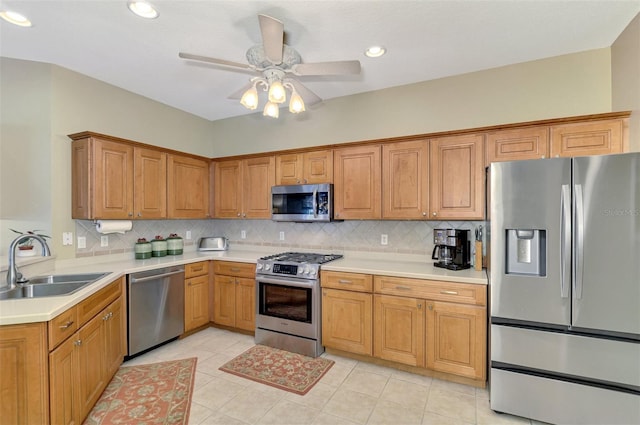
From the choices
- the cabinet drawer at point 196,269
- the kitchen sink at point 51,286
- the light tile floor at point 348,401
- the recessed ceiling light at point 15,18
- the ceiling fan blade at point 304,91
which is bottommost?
the light tile floor at point 348,401

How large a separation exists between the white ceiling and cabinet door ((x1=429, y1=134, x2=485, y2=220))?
78 centimetres

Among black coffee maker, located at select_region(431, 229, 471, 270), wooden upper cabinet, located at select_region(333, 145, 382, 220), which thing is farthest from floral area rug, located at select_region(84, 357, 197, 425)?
black coffee maker, located at select_region(431, 229, 471, 270)

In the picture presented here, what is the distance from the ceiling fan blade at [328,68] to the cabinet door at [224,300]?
2500 mm

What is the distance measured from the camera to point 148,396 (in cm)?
236

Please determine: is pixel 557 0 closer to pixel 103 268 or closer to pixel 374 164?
pixel 374 164

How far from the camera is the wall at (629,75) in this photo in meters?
2.15

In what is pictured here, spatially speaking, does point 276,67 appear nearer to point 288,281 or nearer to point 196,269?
point 288,281

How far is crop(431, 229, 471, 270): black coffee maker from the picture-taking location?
2.76 meters

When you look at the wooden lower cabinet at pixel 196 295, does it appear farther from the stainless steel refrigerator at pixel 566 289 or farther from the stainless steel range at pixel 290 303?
the stainless steel refrigerator at pixel 566 289

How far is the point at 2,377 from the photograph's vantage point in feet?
5.20

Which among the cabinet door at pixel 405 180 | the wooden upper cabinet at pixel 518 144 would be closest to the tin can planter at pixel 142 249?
the cabinet door at pixel 405 180

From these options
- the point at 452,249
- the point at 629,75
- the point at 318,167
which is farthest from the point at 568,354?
the point at 318,167

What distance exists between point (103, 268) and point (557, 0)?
166 inches

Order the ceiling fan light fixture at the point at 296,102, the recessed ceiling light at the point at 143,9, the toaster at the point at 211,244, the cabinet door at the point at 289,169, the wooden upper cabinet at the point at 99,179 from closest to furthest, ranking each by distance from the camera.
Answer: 1. the recessed ceiling light at the point at 143,9
2. the ceiling fan light fixture at the point at 296,102
3. the wooden upper cabinet at the point at 99,179
4. the cabinet door at the point at 289,169
5. the toaster at the point at 211,244
